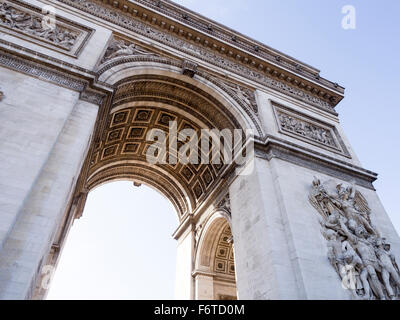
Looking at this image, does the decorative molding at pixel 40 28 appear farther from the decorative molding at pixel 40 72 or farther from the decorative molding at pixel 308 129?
the decorative molding at pixel 308 129

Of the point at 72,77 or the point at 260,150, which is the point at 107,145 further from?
the point at 260,150

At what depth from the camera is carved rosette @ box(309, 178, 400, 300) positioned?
6328mm

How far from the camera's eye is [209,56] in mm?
10867

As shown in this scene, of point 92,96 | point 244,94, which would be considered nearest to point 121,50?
point 92,96

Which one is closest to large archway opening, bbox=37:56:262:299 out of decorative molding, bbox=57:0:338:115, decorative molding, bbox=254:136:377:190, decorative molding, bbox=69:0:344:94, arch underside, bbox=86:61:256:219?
arch underside, bbox=86:61:256:219

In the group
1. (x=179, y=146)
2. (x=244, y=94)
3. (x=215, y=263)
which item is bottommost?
(x=215, y=263)

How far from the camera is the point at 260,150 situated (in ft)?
28.3

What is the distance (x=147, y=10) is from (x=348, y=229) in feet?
30.9

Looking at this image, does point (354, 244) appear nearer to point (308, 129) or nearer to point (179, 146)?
point (308, 129)

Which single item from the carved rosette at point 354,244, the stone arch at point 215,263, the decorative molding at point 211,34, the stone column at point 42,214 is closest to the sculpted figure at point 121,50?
the decorative molding at point 211,34

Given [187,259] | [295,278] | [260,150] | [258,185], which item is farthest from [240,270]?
[187,259]

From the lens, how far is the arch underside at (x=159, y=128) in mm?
9406

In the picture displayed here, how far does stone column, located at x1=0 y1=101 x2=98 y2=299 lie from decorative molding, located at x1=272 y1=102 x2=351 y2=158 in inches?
254

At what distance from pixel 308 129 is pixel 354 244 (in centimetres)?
499
